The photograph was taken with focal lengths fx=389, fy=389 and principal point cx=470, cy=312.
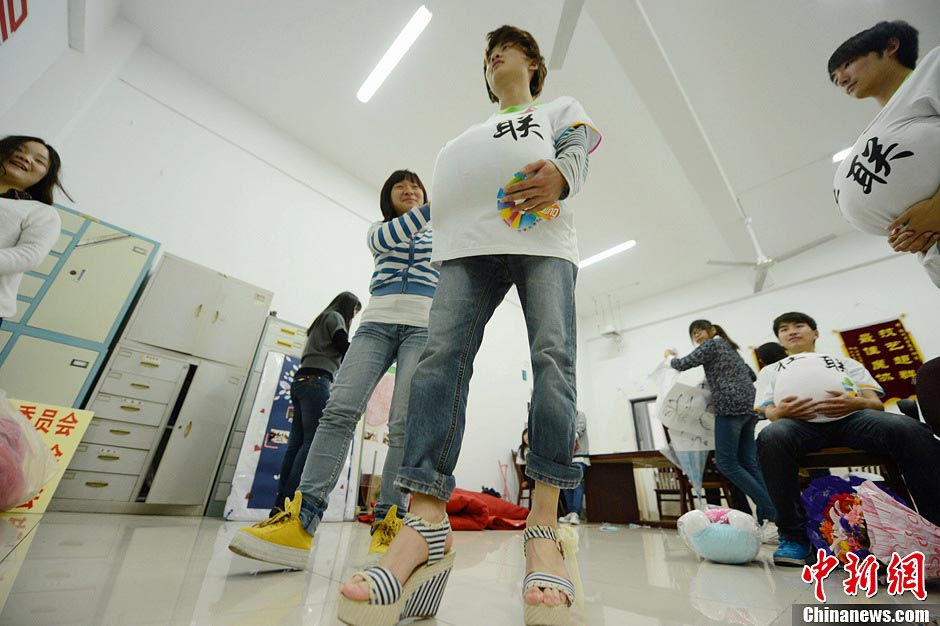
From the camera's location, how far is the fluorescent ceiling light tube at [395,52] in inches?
132

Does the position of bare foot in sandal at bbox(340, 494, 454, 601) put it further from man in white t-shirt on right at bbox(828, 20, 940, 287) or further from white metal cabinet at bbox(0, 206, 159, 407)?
white metal cabinet at bbox(0, 206, 159, 407)

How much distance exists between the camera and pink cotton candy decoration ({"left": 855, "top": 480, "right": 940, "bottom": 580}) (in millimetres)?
938

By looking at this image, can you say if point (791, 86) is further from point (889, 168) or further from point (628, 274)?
point (889, 168)

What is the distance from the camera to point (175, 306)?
2.79 meters

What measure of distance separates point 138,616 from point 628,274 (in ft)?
22.7

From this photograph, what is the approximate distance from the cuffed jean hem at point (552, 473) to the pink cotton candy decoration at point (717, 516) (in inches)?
45.2

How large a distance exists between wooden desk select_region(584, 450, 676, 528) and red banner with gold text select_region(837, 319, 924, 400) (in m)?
2.82

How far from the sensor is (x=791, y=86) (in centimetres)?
378

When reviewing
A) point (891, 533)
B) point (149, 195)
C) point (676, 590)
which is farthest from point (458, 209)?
point (149, 195)

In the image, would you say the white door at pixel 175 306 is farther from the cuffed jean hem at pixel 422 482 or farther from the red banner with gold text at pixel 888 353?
the red banner with gold text at pixel 888 353

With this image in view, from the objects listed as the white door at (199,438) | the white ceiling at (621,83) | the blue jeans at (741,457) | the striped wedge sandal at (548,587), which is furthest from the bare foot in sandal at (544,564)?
the white ceiling at (621,83)
